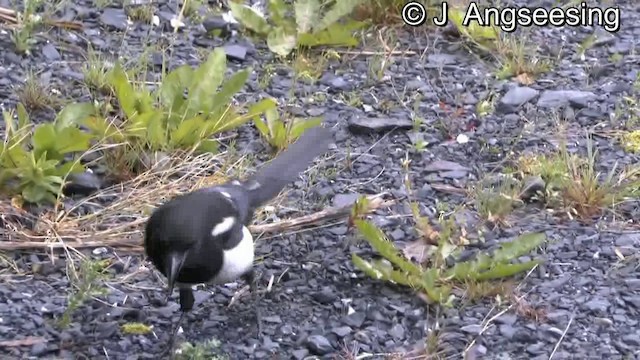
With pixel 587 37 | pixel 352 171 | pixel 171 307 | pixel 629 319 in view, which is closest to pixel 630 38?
pixel 587 37

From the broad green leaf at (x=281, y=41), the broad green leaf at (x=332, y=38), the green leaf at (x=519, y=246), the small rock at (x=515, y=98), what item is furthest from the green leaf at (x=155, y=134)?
the small rock at (x=515, y=98)

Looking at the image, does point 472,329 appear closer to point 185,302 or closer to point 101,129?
point 185,302

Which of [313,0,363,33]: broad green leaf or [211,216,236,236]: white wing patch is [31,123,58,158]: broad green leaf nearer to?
[211,216,236,236]: white wing patch

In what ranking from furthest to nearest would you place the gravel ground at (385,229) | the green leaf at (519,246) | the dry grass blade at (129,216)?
the dry grass blade at (129,216) → the green leaf at (519,246) → the gravel ground at (385,229)

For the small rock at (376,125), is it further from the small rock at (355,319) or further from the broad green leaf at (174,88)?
the small rock at (355,319)

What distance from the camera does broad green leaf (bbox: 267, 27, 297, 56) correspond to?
5.05 metres

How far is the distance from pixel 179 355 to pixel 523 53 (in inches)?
93.0

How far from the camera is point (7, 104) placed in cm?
455

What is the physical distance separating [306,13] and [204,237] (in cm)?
198

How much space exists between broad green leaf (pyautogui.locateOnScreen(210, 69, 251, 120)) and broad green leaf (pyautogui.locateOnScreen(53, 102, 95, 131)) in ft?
1.61

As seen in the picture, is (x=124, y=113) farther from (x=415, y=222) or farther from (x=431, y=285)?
(x=431, y=285)

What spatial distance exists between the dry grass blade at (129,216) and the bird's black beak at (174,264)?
2.00 ft

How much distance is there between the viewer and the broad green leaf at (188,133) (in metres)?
4.32

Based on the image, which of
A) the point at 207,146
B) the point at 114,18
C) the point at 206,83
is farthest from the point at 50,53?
the point at 207,146
